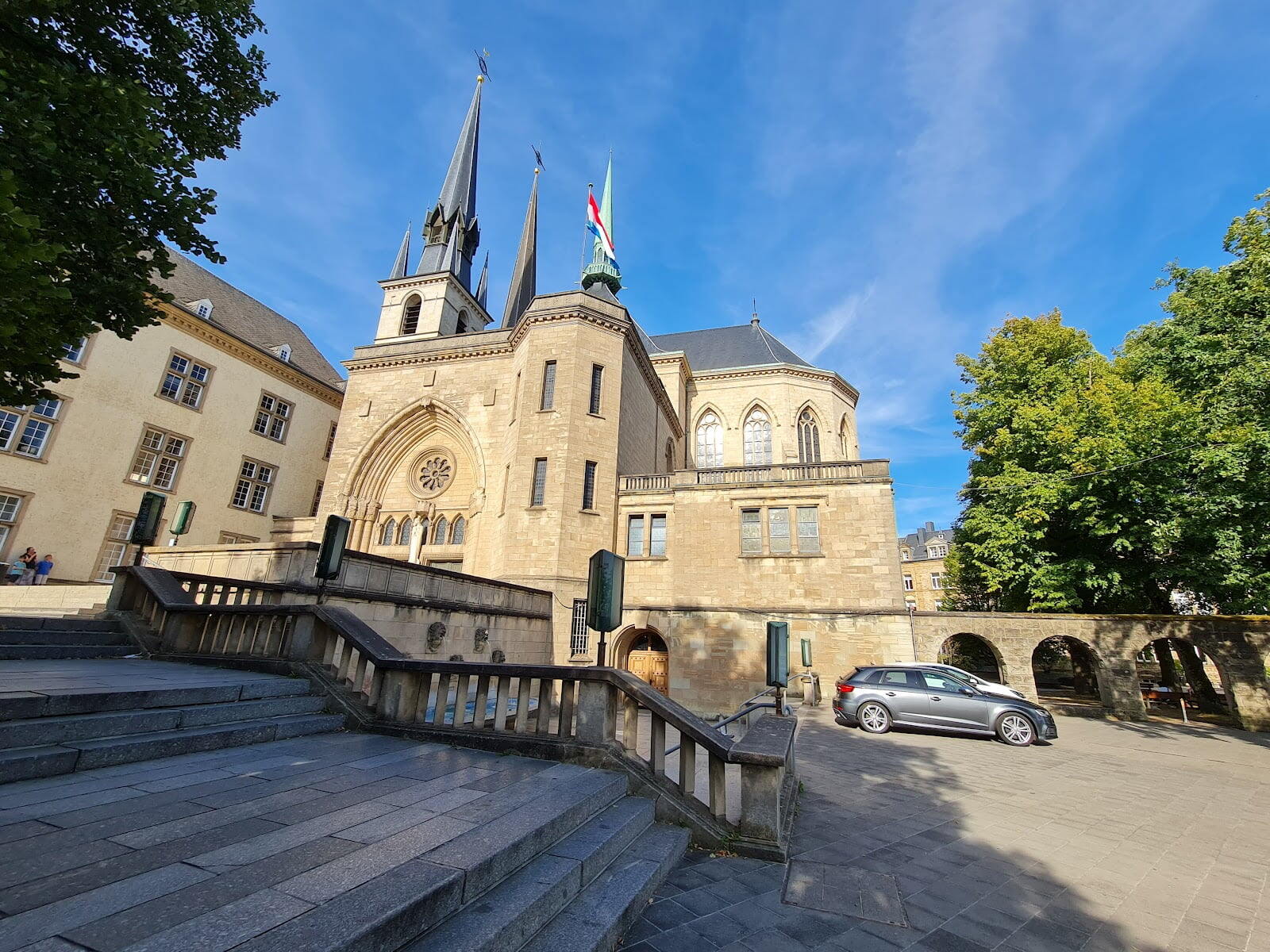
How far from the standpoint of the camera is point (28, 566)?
632 inches

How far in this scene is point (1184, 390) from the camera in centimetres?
1627

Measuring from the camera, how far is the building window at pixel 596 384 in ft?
64.8

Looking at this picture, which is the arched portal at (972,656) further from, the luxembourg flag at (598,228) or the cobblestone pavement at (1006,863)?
the luxembourg flag at (598,228)

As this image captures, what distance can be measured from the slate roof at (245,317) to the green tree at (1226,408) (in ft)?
112

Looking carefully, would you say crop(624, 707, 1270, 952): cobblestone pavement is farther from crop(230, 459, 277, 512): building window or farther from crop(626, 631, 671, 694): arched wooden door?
crop(230, 459, 277, 512): building window

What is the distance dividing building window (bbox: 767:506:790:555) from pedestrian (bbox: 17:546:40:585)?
75.0 feet

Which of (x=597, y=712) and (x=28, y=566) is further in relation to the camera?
(x=28, y=566)

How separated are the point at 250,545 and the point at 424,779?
981 cm

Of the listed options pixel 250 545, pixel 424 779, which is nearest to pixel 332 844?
pixel 424 779

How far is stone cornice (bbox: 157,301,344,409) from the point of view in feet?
68.9

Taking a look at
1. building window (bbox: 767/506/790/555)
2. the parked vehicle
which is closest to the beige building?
building window (bbox: 767/506/790/555)

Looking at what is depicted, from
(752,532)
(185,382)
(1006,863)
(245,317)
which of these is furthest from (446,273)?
(1006,863)

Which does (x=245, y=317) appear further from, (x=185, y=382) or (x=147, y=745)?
(x=147, y=745)

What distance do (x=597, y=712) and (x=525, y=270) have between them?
3436 cm
